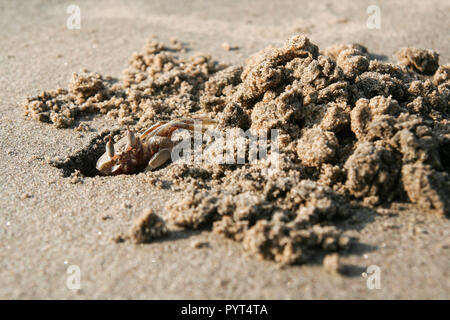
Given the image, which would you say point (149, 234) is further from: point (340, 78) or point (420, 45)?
point (420, 45)

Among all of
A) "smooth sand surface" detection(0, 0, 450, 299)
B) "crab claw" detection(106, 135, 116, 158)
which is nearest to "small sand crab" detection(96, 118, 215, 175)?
"crab claw" detection(106, 135, 116, 158)

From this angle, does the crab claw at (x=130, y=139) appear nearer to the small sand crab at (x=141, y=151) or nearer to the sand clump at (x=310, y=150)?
the small sand crab at (x=141, y=151)

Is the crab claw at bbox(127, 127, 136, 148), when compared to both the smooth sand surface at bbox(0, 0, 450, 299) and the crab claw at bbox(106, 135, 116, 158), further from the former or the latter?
the smooth sand surface at bbox(0, 0, 450, 299)

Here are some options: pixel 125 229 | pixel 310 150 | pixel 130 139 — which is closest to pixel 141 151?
pixel 130 139

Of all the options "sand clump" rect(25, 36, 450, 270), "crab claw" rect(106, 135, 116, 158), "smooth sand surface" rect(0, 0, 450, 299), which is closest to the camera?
"smooth sand surface" rect(0, 0, 450, 299)

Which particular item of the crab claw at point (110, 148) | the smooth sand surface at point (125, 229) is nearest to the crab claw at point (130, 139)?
the crab claw at point (110, 148)

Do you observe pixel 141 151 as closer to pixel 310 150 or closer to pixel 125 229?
pixel 125 229

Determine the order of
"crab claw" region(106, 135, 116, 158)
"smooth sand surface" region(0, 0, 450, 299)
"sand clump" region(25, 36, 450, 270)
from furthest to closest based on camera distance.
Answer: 1. "crab claw" region(106, 135, 116, 158)
2. "sand clump" region(25, 36, 450, 270)
3. "smooth sand surface" region(0, 0, 450, 299)
